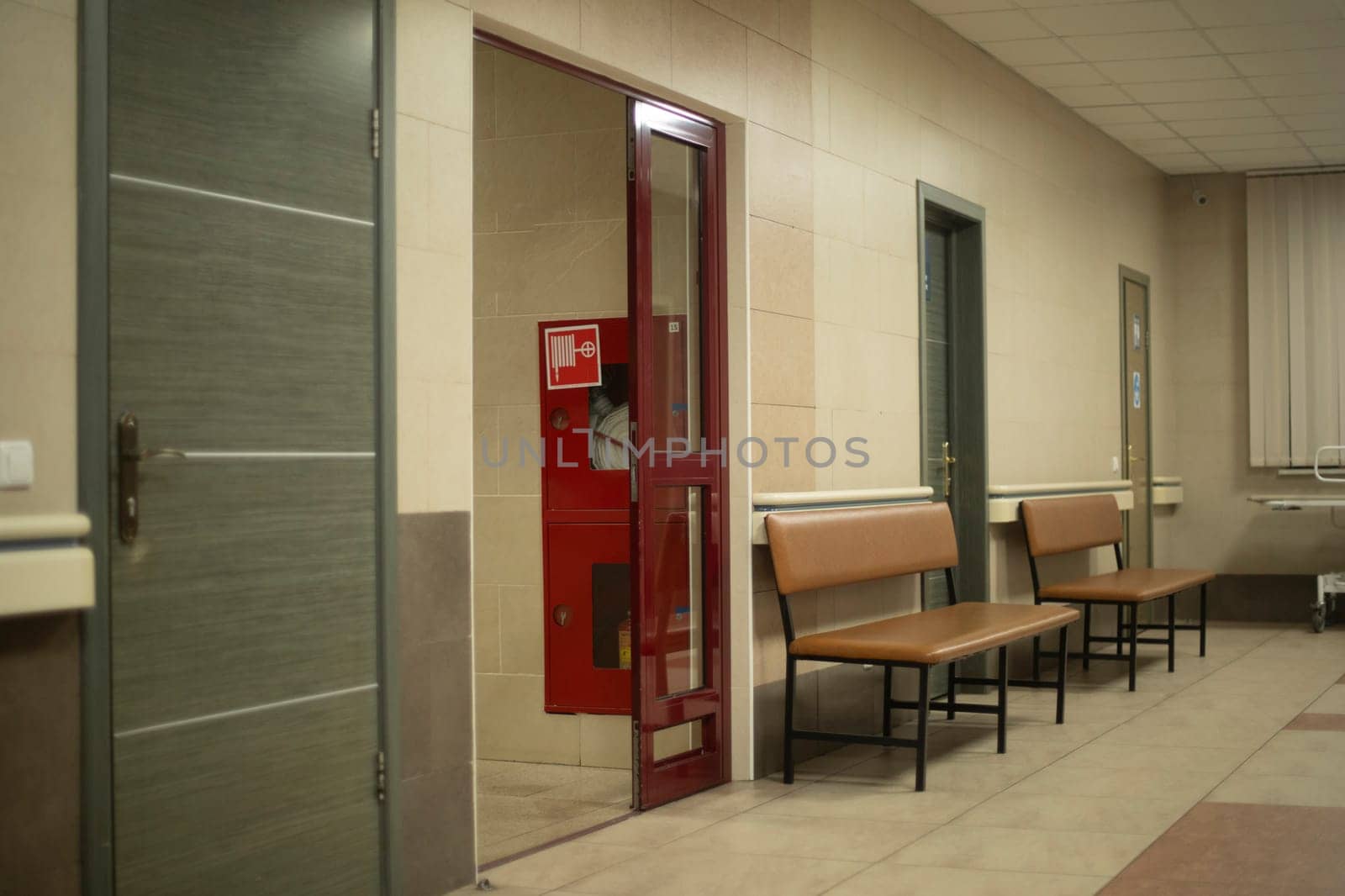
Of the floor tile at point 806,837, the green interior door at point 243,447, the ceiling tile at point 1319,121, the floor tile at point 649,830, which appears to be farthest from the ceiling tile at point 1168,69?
the green interior door at point 243,447

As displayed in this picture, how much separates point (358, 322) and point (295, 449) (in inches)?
13.9

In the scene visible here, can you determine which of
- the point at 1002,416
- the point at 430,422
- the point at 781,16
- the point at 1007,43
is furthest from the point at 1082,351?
the point at 430,422

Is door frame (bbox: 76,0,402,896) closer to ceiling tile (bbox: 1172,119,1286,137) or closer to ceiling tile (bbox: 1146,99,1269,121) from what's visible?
ceiling tile (bbox: 1146,99,1269,121)

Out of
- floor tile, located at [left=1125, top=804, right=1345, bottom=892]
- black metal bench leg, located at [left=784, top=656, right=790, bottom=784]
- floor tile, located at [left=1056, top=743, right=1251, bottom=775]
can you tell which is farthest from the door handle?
floor tile, located at [left=1056, top=743, right=1251, bottom=775]

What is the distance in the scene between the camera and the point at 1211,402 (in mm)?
10180

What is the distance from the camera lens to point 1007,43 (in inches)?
271

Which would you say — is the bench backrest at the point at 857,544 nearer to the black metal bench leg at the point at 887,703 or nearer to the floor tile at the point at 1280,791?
the black metal bench leg at the point at 887,703

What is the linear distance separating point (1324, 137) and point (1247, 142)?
45 cm

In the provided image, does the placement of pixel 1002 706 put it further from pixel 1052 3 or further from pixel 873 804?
pixel 1052 3

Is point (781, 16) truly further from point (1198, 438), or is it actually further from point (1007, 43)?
point (1198, 438)

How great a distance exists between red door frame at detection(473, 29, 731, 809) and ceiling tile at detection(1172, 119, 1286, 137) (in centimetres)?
471

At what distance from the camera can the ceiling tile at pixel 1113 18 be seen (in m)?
6.33

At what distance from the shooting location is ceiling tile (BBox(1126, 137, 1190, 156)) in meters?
9.02

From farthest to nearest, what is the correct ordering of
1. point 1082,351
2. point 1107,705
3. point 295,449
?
point 1082,351
point 1107,705
point 295,449
